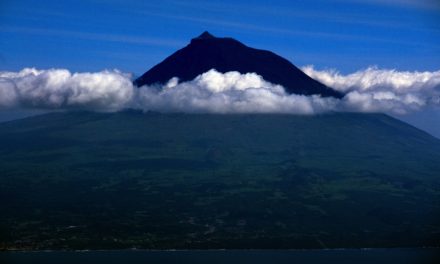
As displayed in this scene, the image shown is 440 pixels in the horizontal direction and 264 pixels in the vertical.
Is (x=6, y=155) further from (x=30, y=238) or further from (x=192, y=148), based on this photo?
(x=30, y=238)

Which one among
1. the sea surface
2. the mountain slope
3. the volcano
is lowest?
the sea surface

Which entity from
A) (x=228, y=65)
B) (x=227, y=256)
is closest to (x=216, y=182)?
(x=227, y=256)

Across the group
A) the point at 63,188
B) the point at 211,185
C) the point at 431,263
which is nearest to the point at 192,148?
the point at 211,185

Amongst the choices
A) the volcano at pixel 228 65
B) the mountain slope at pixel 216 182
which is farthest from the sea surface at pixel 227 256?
the volcano at pixel 228 65

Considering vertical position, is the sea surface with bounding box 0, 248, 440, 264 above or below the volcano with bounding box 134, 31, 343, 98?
below

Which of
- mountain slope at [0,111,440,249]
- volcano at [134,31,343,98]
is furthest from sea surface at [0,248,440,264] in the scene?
volcano at [134,31,343,98]

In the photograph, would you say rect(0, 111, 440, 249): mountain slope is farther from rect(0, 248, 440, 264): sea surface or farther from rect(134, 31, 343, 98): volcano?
rect(134, 31, 343, 98): volcano
